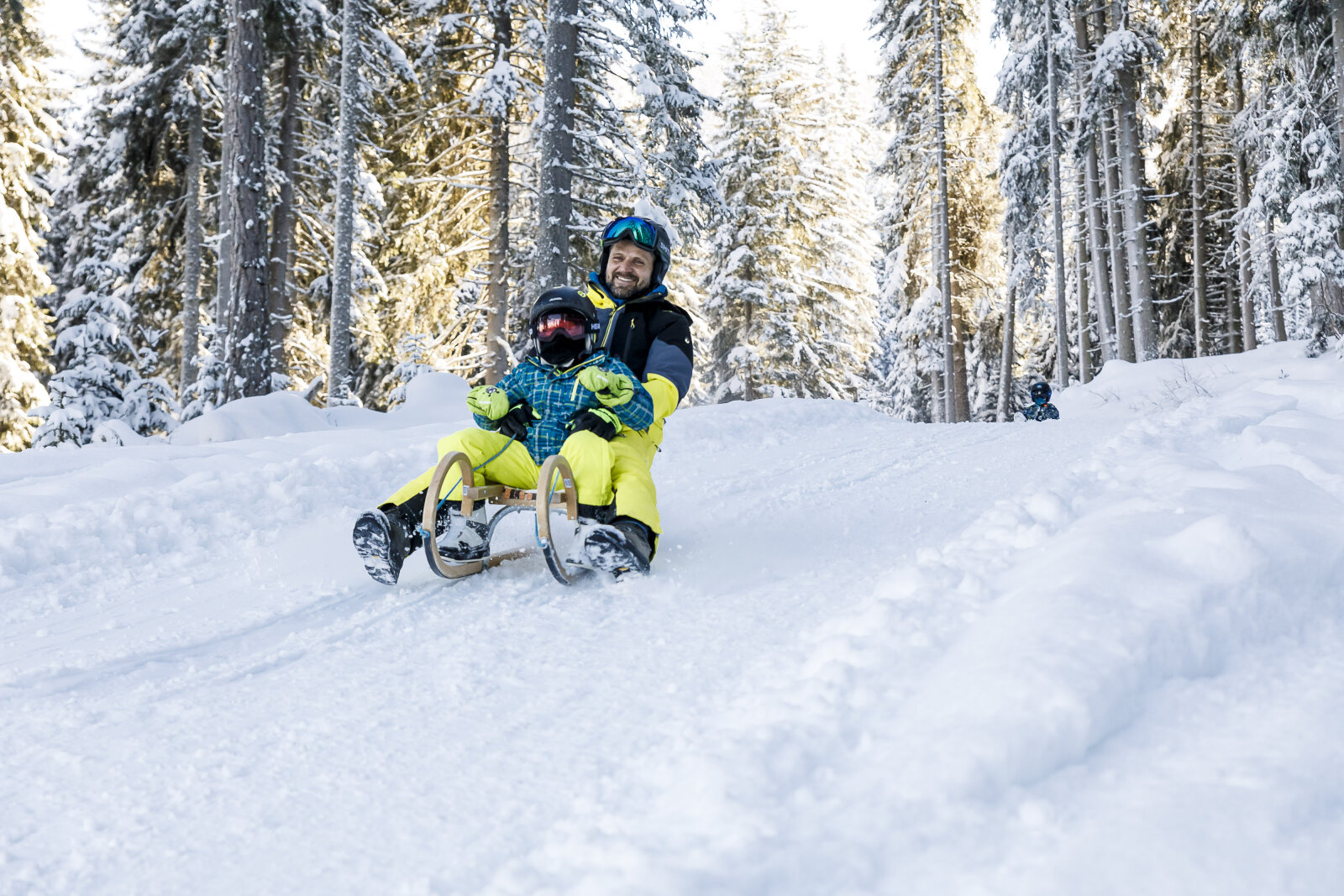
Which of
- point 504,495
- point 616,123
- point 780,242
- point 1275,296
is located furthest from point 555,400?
point 1275,296

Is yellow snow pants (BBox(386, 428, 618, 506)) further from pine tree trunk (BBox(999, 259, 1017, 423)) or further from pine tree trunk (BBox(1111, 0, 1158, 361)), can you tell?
pine tree trunk (BBox(999, 259, 1017, 423))

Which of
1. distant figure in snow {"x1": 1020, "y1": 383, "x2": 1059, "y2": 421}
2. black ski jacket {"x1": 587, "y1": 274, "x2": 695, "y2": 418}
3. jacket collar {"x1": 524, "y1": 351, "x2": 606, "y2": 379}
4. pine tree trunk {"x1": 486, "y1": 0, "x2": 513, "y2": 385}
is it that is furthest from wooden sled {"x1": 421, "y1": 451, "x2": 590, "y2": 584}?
distant figure in snow {"x1": 1020, "y1": 383, "x2": 1059, "y2": 421}

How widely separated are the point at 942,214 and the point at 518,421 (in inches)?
768

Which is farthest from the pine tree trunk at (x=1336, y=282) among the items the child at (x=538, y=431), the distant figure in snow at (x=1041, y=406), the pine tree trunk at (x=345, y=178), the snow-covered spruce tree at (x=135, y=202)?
the snow-covered spruce tree at (x=135, y=202)

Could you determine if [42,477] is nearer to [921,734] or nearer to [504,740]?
[504,740]

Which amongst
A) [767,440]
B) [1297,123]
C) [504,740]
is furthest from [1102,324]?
[504,740]

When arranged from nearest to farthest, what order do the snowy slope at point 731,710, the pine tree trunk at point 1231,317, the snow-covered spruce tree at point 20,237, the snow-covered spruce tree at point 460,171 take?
the snowy slope at point 731,710
the snow-covered spruce tree at point 460,171
the snow-covered spruce tree at point 20,237
the pine tree trunk at point 1231,317

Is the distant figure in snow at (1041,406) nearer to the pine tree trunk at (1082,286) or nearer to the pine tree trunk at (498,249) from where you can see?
the pine tree trunk at (1082,286)

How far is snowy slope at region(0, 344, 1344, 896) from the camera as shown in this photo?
4.49 ft

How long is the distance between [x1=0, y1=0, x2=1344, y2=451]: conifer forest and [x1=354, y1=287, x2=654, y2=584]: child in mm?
6886

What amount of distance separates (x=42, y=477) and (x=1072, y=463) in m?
6.01

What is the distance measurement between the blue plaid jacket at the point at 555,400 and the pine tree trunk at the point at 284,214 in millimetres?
10830

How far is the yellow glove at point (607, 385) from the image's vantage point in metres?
3.40

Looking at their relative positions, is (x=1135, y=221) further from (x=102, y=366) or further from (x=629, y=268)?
(x=102, y=366)
